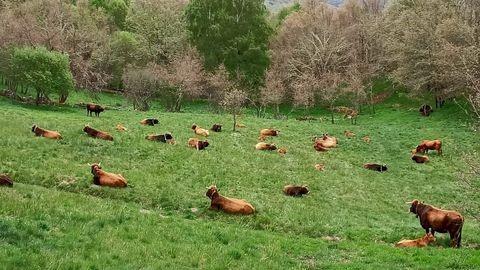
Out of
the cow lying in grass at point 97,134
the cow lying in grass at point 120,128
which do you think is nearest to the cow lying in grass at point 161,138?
the cow lying in grass at point 120,128

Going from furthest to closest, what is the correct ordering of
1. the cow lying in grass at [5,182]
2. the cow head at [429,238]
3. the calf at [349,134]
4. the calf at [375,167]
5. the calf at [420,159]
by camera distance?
1. the calf at [349,134]
2. the calf at [420,159]
3. the calf at [375,167]
4. the cow lying in grass at [5,182]
5. the cow head at [429,238]

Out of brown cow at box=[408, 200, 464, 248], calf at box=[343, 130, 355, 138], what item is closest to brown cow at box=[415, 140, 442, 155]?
calf at box=[343, 130, 355, 138]

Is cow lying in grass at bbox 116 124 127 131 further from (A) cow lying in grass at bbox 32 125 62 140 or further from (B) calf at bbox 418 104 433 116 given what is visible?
(B) calf at bbox 418 104 433 116

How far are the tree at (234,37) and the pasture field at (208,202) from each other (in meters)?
35.8

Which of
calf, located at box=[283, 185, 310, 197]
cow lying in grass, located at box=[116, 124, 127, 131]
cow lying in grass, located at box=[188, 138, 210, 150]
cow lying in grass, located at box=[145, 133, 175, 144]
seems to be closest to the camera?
calf, located at box=[283, 185, 310, 197]

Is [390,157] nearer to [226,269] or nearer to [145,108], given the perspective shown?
[226,269]

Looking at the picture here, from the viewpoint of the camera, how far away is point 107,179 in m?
23.1

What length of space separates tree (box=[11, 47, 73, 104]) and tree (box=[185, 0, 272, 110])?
97.9 ft

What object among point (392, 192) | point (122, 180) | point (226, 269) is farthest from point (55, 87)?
point (226, 269)

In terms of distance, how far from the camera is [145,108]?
209ft

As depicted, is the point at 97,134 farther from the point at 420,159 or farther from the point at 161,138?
the point at 420,159

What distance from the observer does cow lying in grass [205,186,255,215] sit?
21.8 metres

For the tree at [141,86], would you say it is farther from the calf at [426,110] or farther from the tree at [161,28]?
the calf at [426,110]

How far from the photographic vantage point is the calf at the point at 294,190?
2603 cm
